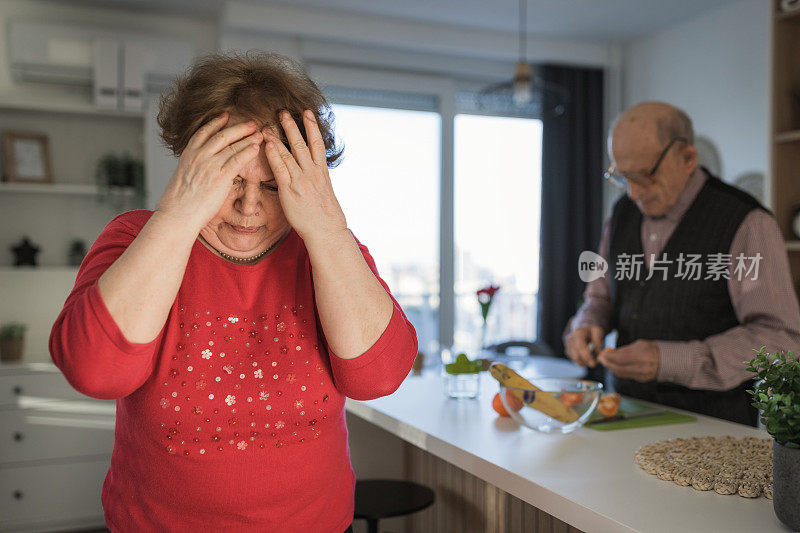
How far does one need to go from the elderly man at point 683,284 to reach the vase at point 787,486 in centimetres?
78

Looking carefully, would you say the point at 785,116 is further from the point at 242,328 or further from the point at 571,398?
the point at 242,328

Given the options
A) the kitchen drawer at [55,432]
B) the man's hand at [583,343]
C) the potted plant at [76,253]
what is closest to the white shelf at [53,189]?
the potted plant at [76,253]

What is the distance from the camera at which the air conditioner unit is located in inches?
150

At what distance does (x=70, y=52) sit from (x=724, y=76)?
3.86 m

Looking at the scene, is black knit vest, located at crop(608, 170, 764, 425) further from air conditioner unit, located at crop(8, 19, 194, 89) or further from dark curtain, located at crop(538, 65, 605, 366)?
dark curtain, located at crop(538, 65, 605, 366)

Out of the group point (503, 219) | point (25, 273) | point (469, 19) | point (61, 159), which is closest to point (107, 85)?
point (61, 159)

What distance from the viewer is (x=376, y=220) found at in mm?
4789

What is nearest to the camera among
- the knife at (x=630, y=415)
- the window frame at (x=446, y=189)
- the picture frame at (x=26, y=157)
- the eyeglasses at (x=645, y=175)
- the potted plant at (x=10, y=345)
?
the knife at (x=630, y=415)

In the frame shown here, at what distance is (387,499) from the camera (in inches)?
73.2

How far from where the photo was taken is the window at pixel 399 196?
15.5ft

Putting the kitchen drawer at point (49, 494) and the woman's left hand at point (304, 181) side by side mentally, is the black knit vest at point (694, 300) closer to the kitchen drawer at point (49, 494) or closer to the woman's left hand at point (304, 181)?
the woman's left hand at point (304, 181)

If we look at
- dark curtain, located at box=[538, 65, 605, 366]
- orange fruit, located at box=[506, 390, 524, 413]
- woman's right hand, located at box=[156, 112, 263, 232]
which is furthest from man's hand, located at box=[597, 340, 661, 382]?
dark curtain, located at box=[538, 65, 605, 366]

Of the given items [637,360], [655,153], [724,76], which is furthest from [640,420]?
[724,76]

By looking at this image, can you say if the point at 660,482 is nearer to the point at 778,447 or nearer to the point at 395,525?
the point at 778,447
